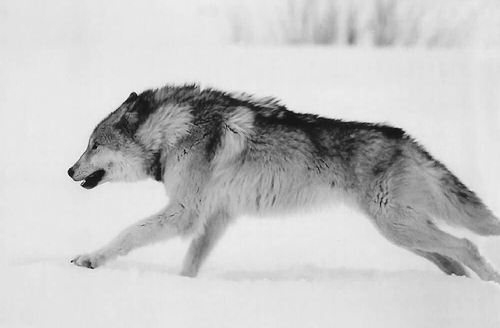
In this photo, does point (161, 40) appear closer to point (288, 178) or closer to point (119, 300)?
point (288, 178)

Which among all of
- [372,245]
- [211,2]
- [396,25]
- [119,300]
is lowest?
[372,245]

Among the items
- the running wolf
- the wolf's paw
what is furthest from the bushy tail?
the wolf's paw

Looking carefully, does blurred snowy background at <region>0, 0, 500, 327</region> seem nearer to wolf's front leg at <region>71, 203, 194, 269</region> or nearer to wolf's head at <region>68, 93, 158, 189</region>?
wolf's front leg at <region>71, 203, 194, 269</region>

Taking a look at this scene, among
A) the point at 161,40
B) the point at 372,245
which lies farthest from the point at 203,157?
the point at 372,245

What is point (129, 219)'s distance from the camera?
4152 mm

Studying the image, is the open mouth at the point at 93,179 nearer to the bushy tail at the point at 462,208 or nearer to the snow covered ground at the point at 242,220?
the snow covered ground at the point at 242,220

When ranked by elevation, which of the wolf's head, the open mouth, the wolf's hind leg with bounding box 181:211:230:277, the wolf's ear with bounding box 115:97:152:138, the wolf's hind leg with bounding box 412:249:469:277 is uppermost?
the wolf's ear with bounding box 115:97:152:138

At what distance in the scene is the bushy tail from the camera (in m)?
3.43

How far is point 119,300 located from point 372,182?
60.2 inches

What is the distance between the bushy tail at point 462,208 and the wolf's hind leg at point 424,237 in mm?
138

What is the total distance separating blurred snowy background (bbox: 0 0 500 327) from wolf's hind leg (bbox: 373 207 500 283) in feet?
0.62

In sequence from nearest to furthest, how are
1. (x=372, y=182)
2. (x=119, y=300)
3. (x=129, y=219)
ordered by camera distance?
1. (x=119, y=300)
2. (x=372, y=182)
3. (x=129, y=219)

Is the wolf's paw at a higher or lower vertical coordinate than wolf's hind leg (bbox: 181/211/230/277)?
higher

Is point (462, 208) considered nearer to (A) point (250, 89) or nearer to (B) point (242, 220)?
(B) point (242, 220)
